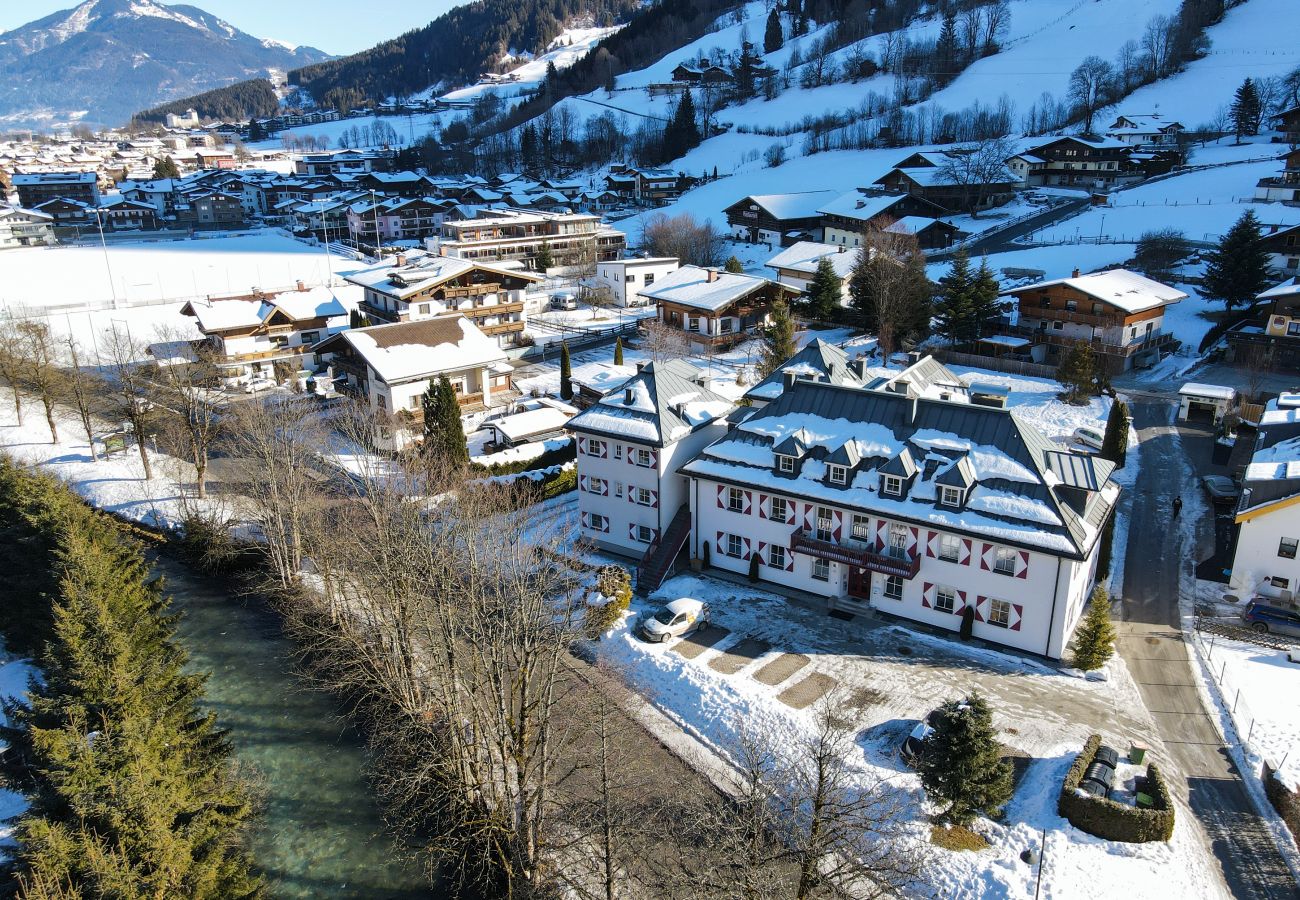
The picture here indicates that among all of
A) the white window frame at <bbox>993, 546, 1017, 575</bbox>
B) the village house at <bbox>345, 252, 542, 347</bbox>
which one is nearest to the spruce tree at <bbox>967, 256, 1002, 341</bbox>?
the village house at <bbox>345, 252, 542, 347</bbox>

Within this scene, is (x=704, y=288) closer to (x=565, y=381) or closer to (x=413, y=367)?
(x=565, y=381)

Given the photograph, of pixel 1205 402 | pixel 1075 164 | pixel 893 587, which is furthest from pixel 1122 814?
pixel 1075 164

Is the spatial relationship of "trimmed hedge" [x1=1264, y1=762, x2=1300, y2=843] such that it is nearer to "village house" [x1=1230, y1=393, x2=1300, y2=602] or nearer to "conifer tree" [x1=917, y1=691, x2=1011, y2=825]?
"conifer tree" [x1=917, y1=691, x2=1011, y2=825]

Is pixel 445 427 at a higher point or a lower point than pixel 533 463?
higher

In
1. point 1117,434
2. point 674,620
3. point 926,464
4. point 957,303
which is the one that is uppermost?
point 957,303

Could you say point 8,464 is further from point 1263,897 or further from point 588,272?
point 588,272

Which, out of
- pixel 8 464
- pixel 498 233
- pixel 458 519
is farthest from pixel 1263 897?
pixel 498 233
